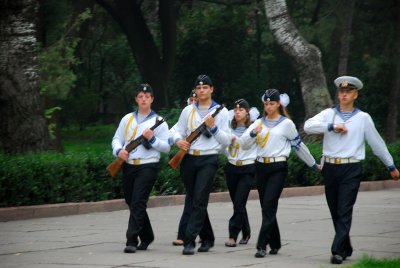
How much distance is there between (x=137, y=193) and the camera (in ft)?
41.5

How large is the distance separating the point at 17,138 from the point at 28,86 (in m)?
0.95

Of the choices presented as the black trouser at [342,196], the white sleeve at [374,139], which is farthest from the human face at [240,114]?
the white sleeve at [374,139]

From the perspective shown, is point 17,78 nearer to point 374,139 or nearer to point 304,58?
point 374,139

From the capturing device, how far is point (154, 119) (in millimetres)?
12914

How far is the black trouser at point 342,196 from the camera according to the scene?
38.5ft

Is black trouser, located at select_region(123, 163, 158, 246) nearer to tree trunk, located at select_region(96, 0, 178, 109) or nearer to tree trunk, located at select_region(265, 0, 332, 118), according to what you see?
tree trunk, located at select_region(265, 0, 332, 118)

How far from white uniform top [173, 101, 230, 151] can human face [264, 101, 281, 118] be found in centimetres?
50

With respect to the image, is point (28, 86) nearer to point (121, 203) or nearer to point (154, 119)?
point (121, 203)

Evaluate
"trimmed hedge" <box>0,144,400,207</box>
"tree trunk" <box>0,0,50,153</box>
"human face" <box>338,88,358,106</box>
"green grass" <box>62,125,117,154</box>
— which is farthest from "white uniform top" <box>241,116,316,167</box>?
"green grass" <box>62,125,117,154</box>

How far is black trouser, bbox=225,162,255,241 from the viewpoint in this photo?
13.5 m

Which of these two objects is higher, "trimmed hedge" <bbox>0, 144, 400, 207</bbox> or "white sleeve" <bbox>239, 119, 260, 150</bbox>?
"white sleeve" <bbox>239, 119, 260, 150</bbox>

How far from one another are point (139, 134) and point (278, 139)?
1.60m

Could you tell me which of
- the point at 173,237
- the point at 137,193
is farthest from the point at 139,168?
the point at 173,237

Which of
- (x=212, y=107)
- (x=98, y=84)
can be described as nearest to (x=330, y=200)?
(x=212, y=107)
